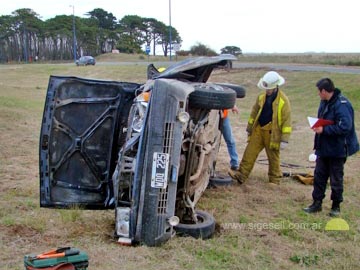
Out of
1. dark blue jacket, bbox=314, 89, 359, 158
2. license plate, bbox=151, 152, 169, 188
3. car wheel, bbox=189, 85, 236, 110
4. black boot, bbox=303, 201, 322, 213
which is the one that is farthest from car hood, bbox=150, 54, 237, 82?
black boot, bbox=303, 201, 322, 213

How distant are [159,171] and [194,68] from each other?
1.40 metres

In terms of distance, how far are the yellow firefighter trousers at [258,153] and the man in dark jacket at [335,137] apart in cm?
108

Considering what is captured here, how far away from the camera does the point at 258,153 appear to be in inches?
251

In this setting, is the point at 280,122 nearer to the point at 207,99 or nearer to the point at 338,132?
the point at 338,132

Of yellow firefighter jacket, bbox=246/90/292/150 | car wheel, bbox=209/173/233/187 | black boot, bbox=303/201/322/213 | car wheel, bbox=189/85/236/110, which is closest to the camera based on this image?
car wheel, bbox=189/85/236/110

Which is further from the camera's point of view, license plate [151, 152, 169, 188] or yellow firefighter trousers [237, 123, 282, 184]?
yellow firefighter trousers [237, 123, 282, 184]

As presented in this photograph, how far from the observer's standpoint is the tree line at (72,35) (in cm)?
5191

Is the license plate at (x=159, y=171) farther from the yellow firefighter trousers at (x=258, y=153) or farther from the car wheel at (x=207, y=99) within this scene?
the yellow firefighter trousers at (x=258, y=153)

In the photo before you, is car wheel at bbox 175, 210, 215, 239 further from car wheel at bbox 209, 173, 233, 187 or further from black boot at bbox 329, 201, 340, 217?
car wheel at bbox 209, 173, 233, 187

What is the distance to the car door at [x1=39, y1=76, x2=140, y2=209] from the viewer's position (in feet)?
15.0

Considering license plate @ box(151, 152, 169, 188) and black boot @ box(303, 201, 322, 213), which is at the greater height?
license plate @ box(151, 152, 169, 188)

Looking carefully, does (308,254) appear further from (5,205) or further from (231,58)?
(5,205)

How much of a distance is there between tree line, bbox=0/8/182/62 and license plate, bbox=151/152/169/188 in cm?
5039

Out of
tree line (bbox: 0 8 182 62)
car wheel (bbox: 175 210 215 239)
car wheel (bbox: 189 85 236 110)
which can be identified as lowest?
car wheel (bbox: 175 210 215 239)
